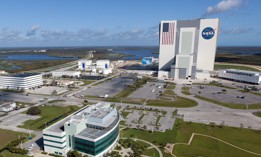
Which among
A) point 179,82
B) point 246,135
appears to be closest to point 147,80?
point 179,82

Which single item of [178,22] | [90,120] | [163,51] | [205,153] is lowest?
[205,153]

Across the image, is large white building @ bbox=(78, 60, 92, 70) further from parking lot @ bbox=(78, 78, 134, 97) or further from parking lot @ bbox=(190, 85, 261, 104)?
parking lot @ bbox=(190, 85, 261, 104)

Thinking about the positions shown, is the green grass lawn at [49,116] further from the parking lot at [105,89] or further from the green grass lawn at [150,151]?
the green grass lawn at [150,151]

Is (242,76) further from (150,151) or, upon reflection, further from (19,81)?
(19,81)

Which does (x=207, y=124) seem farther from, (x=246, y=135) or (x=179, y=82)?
(x=179, y=82)

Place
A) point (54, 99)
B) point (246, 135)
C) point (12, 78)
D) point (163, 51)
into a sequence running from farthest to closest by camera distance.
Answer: point (163, 51) < point (12, 78) < point (54, 99) < point (246, 135)

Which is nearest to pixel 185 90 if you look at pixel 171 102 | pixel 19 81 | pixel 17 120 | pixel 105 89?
pixel 171 102

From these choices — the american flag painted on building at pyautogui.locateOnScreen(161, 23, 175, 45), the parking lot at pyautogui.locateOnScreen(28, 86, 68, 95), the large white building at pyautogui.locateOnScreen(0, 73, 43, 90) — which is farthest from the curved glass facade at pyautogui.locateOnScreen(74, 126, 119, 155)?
the american flag painted on building at pyautogui.locateOnScreen(161, 23, 175, 45)
